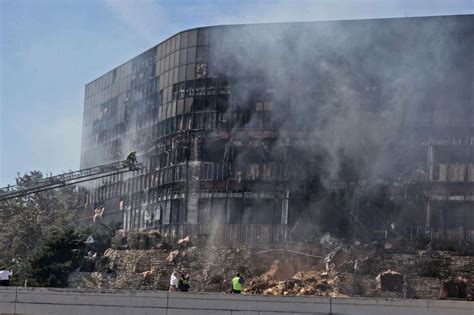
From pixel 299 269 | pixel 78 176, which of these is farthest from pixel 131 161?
pixel 299 269

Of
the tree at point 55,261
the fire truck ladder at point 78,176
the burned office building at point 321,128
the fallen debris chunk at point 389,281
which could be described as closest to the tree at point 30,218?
the fire truck ladder at point 78,176

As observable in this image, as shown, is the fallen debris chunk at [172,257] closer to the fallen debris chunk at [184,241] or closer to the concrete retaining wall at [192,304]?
the fallen debris chunk at [184,241]

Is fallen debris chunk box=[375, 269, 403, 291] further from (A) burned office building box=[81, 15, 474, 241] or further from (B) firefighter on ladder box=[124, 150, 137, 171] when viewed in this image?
(B) firefighter on ladder box=[124, 150, 137, 171]

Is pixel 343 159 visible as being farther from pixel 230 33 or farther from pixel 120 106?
pixel 120 106

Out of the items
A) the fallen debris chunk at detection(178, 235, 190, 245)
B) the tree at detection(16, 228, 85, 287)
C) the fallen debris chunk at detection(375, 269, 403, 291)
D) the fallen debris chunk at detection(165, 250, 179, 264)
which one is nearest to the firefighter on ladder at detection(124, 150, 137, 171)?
the tree at detection(16, 228, 85, 287)

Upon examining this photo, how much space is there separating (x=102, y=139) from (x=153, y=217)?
13901 mm

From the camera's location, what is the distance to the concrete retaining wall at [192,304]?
33469 mm

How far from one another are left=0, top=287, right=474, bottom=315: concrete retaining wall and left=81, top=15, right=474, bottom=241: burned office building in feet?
84.0

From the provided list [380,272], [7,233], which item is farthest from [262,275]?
[7,233]

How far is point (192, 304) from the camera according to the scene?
34562mm

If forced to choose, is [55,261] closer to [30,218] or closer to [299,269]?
[299,269]

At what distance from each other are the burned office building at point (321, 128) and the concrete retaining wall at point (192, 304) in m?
25.6

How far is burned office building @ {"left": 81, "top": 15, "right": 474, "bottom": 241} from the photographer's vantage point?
5919 cm

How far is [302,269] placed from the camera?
192 feet
